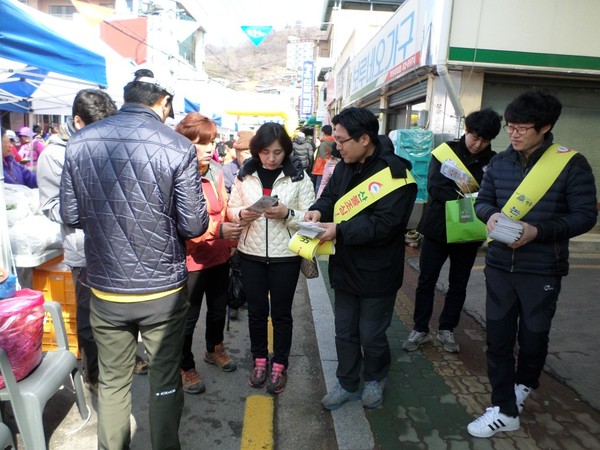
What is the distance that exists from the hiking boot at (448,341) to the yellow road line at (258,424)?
1.59 metres

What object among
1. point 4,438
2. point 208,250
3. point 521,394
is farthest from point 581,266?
point 4,438

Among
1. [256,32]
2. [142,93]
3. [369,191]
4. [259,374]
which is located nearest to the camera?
[142,93]

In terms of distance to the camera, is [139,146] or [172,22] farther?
[172,22]

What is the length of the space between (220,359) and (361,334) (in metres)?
1.28

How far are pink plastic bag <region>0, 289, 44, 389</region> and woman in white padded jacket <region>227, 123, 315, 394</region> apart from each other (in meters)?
1.29

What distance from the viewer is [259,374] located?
3289 mm

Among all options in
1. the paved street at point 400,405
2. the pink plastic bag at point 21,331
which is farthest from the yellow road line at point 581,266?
the pink plastic bag at point 21,331

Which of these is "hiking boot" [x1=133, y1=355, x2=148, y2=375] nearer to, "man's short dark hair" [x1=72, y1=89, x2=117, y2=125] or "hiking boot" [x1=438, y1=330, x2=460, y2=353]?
"man's short dark hair" [x1=72, y1=89, x2=117, y2=125]

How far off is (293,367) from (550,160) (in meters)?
2.41

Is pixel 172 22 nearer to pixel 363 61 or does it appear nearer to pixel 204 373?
pixel 363 61

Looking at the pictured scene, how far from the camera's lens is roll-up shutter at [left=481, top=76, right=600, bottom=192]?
701cm

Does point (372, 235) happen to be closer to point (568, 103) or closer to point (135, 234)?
point (135, 234)

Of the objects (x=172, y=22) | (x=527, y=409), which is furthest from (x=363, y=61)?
(x=527, y=409)

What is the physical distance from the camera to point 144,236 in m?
2.01
